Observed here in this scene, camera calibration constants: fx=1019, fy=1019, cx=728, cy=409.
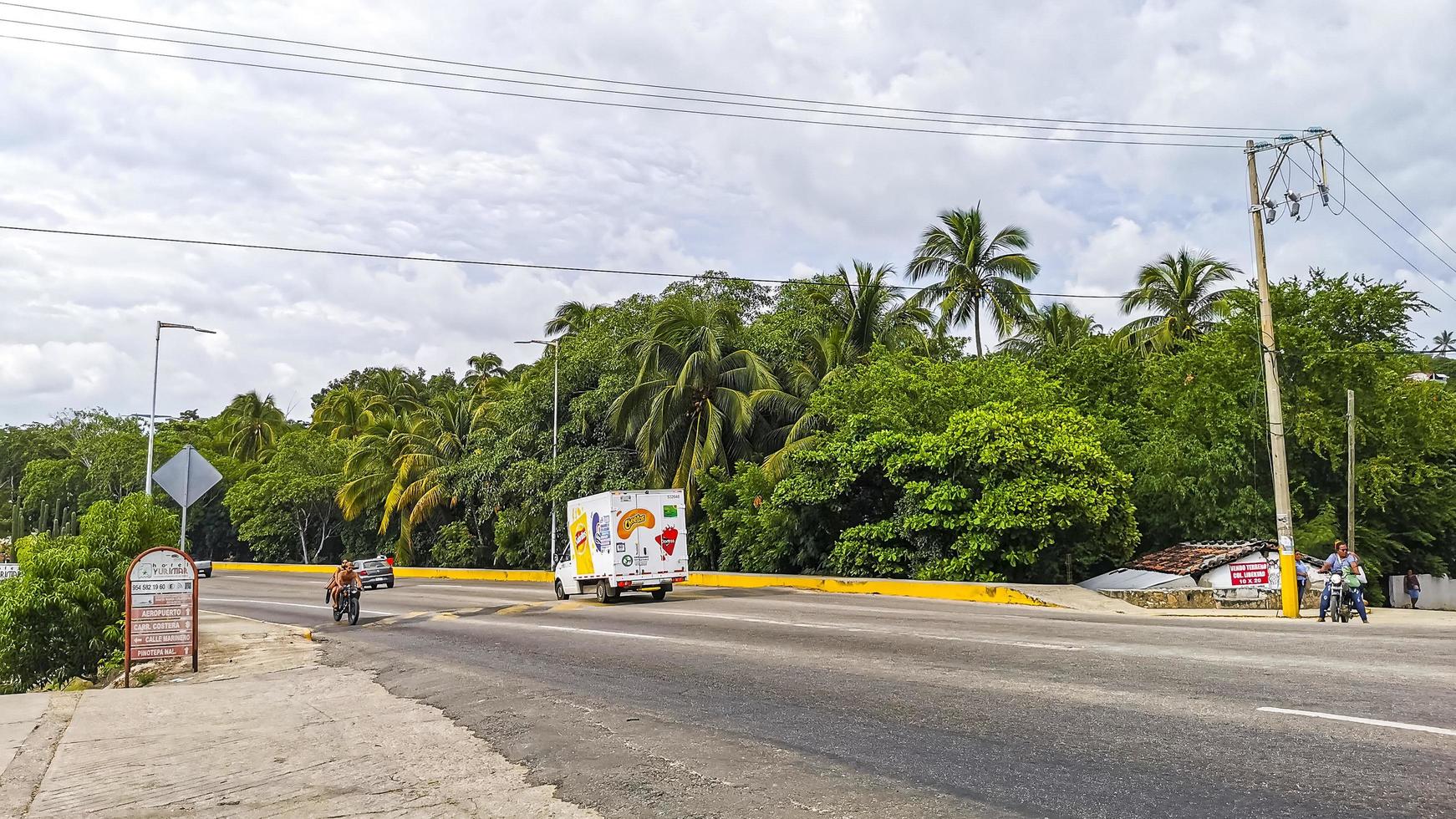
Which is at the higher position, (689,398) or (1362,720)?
(689,398)

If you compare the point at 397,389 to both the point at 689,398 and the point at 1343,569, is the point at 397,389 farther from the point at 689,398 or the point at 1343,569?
the point at 1343,569

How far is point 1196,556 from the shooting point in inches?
950

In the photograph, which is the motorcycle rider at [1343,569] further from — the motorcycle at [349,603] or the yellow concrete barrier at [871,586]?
the motorcycle at [349,603]

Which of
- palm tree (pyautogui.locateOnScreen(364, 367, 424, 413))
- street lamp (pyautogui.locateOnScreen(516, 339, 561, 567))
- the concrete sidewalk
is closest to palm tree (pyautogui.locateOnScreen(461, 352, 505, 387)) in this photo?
palm tree (pyautogui.locateOnScreen(364, 367, 424, 413))

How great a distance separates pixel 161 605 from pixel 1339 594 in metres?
19.2

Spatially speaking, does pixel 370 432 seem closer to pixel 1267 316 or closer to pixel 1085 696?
pixel 1267 316

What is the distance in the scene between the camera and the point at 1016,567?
25.9 meters

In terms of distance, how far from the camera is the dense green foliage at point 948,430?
26078 mm

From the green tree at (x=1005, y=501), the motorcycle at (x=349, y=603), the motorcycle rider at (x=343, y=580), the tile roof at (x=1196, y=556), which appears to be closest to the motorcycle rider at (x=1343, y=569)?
the tile roof at (x=1196, y=556)

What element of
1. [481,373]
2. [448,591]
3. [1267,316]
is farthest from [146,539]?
[481,373]

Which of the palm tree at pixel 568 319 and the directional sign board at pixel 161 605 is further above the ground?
the palm tree at pixel 568 319

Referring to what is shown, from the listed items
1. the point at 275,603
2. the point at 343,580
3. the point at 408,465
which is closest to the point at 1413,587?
the point at 343,580

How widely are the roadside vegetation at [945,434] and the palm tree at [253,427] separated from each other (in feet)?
119

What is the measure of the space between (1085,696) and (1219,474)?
68.0ft
